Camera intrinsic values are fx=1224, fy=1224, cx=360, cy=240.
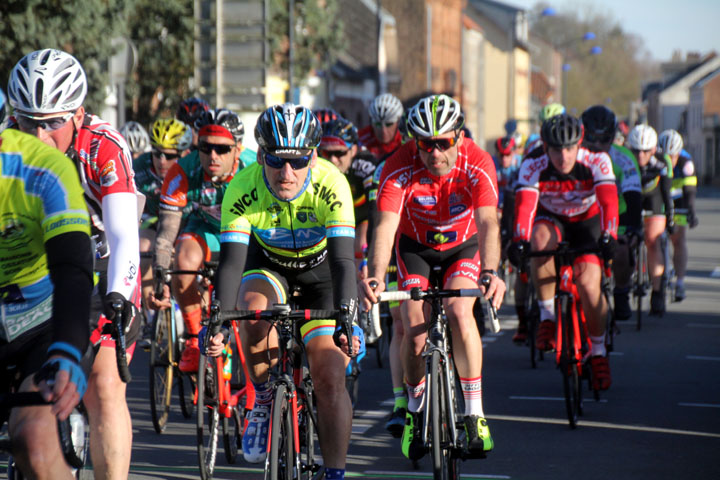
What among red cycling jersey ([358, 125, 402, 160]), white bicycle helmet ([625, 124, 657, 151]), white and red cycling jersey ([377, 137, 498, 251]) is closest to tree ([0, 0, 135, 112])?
red cycling jersey ([358, 125, 402, 160])

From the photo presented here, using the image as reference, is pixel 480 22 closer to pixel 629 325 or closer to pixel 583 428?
pixel 629 325

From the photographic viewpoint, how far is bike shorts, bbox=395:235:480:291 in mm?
7117

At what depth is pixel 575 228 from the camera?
385 inches

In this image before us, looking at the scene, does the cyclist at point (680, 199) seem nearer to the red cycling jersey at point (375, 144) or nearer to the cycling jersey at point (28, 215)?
the red cycling jersey at point (375, 144)

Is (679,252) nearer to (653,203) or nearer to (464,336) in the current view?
(653,203)

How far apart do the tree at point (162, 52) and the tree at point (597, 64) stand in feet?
309

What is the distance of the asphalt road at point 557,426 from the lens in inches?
283

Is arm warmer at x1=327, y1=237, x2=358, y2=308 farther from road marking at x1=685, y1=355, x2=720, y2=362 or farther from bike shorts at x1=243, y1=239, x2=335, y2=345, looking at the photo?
road marking at x1=685, y1=355, x2=720, y2=362

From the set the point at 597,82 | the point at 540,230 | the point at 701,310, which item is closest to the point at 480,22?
the point at 597,82

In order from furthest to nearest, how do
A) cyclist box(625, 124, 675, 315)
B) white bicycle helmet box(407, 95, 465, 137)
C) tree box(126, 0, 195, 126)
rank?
1. tree box(126, 0, 195, 126)
2. cyclist box(625, 124, 675, 315)
3. white bicycle helmet box(407, 95, 465, 137)

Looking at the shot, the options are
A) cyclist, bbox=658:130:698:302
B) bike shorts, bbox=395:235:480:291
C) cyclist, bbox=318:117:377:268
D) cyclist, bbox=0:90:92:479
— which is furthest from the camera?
cyclist, bbox=658:130:698:302

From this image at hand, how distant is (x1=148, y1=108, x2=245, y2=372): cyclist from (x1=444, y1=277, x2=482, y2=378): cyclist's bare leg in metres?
2.06

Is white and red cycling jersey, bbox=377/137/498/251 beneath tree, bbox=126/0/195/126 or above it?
beneath

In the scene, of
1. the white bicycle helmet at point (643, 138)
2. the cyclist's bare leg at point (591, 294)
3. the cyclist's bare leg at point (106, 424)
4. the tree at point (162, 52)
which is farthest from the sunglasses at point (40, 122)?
the tree at point (162, 52)
